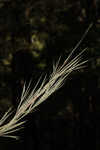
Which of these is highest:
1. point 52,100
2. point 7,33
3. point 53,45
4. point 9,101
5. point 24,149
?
point 7,33

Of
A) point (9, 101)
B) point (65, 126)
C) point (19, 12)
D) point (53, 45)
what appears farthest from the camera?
point (65, 126)

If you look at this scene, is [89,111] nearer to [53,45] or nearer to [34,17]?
[53,45]

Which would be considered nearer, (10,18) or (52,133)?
(10,18)

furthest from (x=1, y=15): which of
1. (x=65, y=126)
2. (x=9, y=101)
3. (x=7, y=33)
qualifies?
(x=65, y=126)

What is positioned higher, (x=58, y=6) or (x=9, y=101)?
(x=58, y=6)

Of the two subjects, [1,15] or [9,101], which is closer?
[1,15]

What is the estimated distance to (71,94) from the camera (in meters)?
6.12

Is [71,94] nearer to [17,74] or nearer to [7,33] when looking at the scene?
[17,74]

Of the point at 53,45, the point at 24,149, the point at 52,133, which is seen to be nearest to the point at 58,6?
the point at 53,45

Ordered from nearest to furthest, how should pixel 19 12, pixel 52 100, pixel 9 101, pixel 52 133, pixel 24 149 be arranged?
pixel 52 100 < pixel 19 12 < pixel 24 149 < pixel 9 101 < pixel 52 133

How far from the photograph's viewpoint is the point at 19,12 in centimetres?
711

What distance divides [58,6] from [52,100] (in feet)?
9.02

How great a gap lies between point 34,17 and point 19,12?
0.49 meters

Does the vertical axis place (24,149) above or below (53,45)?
below
